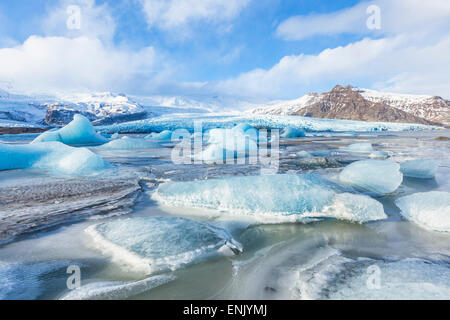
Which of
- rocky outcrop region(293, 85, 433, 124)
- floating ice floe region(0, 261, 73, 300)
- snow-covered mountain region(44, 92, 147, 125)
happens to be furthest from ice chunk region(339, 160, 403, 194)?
rocky outcrop region(293, 85, 433, 124)

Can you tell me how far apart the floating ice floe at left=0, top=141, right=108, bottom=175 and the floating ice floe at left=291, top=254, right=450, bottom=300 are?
3.30 metres

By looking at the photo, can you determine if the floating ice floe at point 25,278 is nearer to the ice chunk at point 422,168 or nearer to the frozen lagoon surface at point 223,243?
the frozen lagoon surface at point 223,243

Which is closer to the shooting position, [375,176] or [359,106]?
[375,176]

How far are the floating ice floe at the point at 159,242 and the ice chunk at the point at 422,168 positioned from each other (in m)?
3.02

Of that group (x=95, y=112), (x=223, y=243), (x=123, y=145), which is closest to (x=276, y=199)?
(x=223, y=243)

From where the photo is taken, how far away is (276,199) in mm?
1920

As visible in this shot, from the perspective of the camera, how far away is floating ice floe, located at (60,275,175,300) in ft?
3.06

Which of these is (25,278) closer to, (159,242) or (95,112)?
(159,242)

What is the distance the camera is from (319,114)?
92750mm

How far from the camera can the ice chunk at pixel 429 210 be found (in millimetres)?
1590

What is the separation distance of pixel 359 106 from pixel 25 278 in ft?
333
